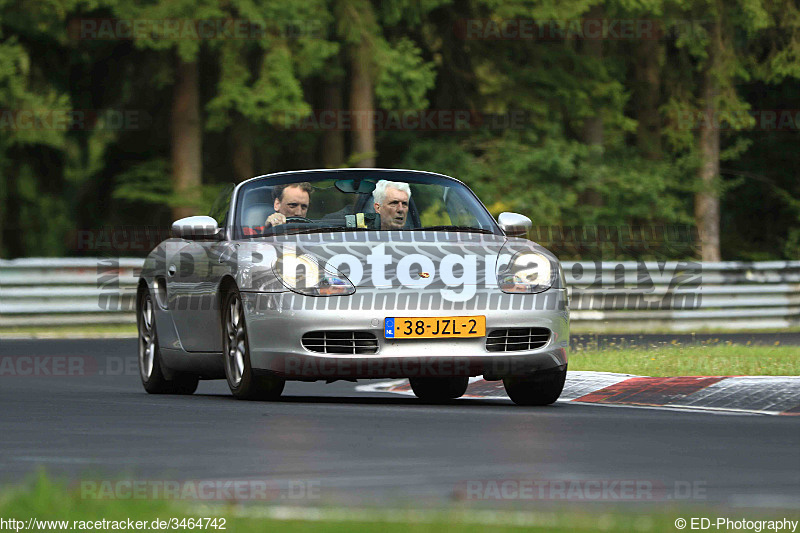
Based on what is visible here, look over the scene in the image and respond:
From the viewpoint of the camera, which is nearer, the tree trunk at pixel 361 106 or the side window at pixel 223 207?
the side window at pixel 223 207

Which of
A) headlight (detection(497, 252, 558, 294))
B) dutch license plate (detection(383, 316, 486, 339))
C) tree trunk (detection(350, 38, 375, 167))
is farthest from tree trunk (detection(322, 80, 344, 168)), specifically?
dutch license plate (detection(383, 316, 486, 339))

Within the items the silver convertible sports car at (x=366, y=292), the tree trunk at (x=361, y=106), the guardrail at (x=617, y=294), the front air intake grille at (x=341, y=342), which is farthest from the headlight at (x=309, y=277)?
the tree trunk at (x=361, y=106)

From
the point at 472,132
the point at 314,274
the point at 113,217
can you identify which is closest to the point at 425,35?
the point at 472,132

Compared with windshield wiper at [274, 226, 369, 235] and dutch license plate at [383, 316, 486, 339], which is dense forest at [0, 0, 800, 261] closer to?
windshield wiper at [274, 226, 369, 235]

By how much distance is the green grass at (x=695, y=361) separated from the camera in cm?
1426

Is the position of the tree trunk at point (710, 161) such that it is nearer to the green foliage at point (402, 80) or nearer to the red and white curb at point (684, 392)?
the green foliage at point (402, 80)

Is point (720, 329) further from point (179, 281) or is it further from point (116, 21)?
point (179, 281)

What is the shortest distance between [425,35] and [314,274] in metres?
25.0

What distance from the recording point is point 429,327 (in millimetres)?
11250

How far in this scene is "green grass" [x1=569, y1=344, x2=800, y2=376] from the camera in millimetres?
14258

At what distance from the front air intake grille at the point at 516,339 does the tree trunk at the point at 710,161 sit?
2608cm

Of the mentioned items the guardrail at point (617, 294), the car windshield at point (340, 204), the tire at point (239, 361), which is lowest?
the guardrail at point (617, 294)

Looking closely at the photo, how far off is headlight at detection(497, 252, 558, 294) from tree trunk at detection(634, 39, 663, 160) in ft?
90.0

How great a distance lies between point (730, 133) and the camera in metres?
41.2
